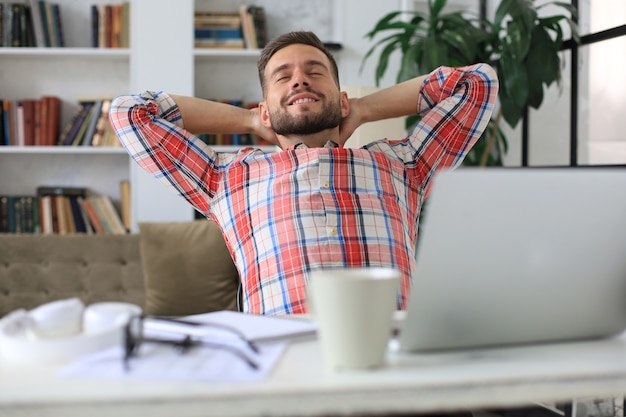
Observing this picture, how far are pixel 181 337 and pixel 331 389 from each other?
25cm

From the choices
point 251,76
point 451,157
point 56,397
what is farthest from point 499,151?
point 56,397

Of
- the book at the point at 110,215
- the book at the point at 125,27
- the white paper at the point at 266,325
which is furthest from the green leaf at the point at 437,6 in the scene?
the white paper at the point at 266,325

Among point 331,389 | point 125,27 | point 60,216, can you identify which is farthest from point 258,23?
point 331,389

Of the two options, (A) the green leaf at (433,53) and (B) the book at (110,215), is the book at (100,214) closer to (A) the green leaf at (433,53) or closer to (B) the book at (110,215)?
(B) the book at (110,215)

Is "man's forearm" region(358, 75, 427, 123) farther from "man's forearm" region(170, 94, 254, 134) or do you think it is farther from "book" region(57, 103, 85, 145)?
"book" region(57, 103, 85, 145)

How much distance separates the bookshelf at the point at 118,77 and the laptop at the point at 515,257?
3.09 meters

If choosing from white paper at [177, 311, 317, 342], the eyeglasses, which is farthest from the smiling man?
the eyeglasses

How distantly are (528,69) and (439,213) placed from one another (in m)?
2.48

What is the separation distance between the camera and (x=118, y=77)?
3980 mm

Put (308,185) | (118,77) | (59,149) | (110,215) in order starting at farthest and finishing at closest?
(118,77), (110,215), (59,149), (308,185)

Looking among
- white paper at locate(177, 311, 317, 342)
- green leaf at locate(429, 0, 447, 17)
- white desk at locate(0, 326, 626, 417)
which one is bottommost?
white desk at locate(0, 326, 626, 417)

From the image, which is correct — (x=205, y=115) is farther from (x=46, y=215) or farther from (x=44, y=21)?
(x=44, y=21)

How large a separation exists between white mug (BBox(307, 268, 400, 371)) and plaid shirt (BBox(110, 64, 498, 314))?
74 centimetres

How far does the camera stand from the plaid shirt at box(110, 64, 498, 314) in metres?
1.51
